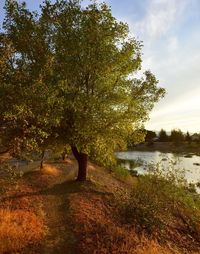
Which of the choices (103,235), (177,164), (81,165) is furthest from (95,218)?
(177,164)

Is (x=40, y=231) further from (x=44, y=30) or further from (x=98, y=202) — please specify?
(x=44, y=30)

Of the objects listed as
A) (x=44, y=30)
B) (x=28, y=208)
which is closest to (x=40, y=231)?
(x=28, y=208)

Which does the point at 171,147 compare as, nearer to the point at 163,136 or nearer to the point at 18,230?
the point at 163,136

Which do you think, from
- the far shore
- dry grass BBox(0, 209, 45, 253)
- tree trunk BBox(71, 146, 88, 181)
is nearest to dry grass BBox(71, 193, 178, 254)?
dry grass BBox(0, 209, 45, 253)

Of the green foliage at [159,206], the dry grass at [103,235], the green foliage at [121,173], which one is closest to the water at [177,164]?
the green foliage at [159,206]

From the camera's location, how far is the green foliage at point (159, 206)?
67.7ft

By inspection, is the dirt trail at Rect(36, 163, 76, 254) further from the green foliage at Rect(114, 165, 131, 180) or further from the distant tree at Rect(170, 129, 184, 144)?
the distant tree at Rect(170, 129, 184, 144)

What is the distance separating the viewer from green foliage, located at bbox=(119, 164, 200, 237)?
67.7 feet

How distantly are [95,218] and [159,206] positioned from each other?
13.3 feet

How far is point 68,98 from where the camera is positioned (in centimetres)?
2611

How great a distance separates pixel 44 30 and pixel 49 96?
8711 mm

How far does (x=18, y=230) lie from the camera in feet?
53.3

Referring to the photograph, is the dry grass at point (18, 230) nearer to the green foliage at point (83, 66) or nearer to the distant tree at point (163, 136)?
the green foliage at point (83, 66)

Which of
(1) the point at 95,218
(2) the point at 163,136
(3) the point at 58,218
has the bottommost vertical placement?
(1) the point at 95,218
